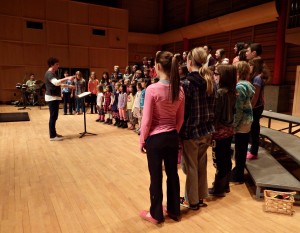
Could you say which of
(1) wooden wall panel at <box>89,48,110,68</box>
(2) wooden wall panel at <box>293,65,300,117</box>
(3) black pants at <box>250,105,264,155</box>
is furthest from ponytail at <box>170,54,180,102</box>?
(1) wooden wall panel at <box>89,48,110,68</box>

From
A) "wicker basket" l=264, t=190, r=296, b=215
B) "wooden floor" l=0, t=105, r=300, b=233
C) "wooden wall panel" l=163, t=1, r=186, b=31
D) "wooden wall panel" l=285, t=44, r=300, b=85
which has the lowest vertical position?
"wooden floor" l=0, t=105, r=300, b=233

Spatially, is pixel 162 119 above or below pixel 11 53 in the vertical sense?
below

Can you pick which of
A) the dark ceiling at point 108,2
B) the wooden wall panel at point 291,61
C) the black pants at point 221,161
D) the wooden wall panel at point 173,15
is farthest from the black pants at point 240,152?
the dark ceiling at point 108,2

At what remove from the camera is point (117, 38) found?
13297mm

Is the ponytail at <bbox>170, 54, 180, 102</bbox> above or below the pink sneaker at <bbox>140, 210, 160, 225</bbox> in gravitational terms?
above

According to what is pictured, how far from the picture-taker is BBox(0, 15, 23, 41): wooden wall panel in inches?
417

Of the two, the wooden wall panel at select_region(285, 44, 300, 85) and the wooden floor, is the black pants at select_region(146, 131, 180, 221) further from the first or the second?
the wooden wall panel at select_region(285, 44, 300, 85)

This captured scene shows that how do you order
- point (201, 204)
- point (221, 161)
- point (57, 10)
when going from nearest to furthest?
1. point (201, 204)
2. point (221, 161)
3. point (57, 10)

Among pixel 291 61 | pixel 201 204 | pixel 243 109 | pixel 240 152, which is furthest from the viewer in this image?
pixel 291 61

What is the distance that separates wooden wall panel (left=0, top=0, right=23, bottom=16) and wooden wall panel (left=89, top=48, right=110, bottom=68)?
3356 millimetres

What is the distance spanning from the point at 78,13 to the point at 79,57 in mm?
1966

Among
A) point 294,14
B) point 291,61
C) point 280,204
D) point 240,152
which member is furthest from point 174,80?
point 291,61

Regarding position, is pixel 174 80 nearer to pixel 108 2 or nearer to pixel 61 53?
pixel 61 53

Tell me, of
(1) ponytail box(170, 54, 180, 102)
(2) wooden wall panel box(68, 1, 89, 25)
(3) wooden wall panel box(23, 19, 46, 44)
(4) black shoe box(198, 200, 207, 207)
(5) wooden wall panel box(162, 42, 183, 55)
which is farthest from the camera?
(5) wooden wall panel box(162, 42, 183, 55)
